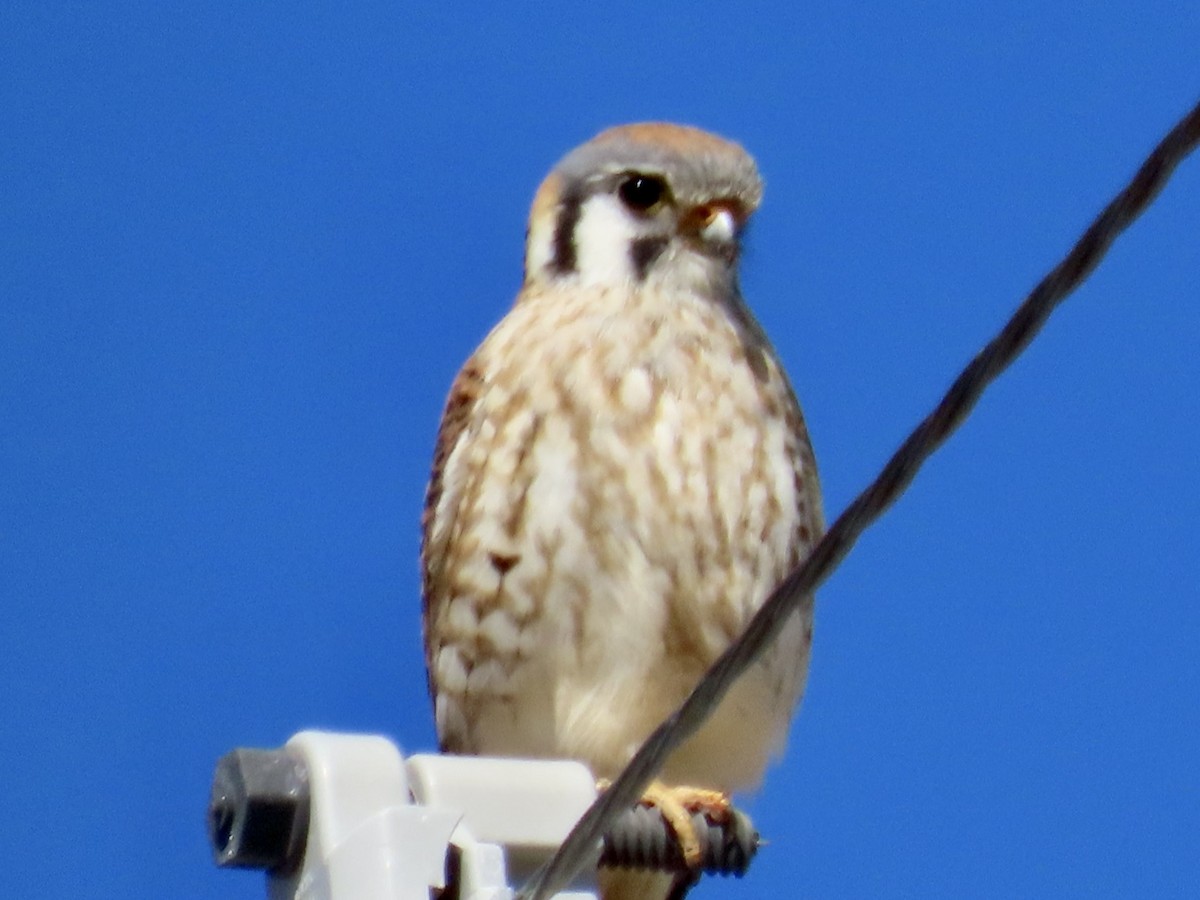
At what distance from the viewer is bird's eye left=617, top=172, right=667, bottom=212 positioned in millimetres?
4762

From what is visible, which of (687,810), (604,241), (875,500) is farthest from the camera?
(604,241)

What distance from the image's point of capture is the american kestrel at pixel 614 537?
13.2 feet

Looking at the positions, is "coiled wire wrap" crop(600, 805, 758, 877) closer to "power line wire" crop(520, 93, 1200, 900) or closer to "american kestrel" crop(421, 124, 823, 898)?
"power line wire" crop(520, 93, 1200, 900)

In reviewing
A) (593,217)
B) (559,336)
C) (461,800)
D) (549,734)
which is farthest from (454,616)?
(461,800)

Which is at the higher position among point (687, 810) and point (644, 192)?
point (644, 192)

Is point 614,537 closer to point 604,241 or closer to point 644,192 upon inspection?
point 604,241

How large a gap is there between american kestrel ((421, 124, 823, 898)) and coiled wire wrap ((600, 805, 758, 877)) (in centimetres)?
106

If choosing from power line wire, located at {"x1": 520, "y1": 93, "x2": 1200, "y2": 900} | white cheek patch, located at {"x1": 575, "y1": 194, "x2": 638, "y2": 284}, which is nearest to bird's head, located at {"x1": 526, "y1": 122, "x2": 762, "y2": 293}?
white cheek patch, located at {"x1": 575, "y1": 194, "x2": 638, "y2": 284}

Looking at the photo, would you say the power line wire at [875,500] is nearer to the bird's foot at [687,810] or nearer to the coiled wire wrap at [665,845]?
the coiled wire wrap at [665,845]

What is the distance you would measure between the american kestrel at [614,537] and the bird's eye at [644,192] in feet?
1.09

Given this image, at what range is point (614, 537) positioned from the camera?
402 centimetres

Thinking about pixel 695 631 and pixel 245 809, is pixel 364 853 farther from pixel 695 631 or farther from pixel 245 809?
pixel 695 631

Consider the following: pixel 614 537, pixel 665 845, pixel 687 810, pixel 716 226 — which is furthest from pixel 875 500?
pixel 716 226

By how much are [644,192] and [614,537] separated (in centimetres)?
104
